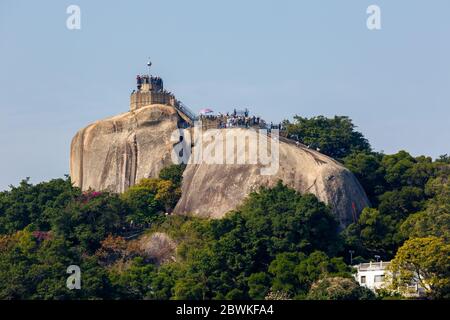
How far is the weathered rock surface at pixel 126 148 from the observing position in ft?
357

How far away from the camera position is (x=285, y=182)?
333ft

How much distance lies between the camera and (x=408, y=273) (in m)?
91.5

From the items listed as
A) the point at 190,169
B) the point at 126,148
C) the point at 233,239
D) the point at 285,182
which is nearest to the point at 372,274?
the point at 233,239

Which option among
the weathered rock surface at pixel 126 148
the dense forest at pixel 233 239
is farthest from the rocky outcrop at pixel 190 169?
the dense forest at pixel 233 239

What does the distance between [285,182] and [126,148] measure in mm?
11698

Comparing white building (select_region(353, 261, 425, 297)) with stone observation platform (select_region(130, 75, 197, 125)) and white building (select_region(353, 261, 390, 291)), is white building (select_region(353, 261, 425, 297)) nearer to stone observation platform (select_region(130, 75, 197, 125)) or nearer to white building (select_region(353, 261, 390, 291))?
white building (select_region(353, 261, 390, 291))

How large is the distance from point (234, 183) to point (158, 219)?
422cm

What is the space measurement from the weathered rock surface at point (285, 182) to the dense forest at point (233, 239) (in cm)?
131

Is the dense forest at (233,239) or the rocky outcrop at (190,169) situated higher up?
the rocky outcrop at (190,169)

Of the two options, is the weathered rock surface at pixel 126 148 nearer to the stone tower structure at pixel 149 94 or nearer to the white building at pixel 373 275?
the stone tower structure at pixel 149 94
